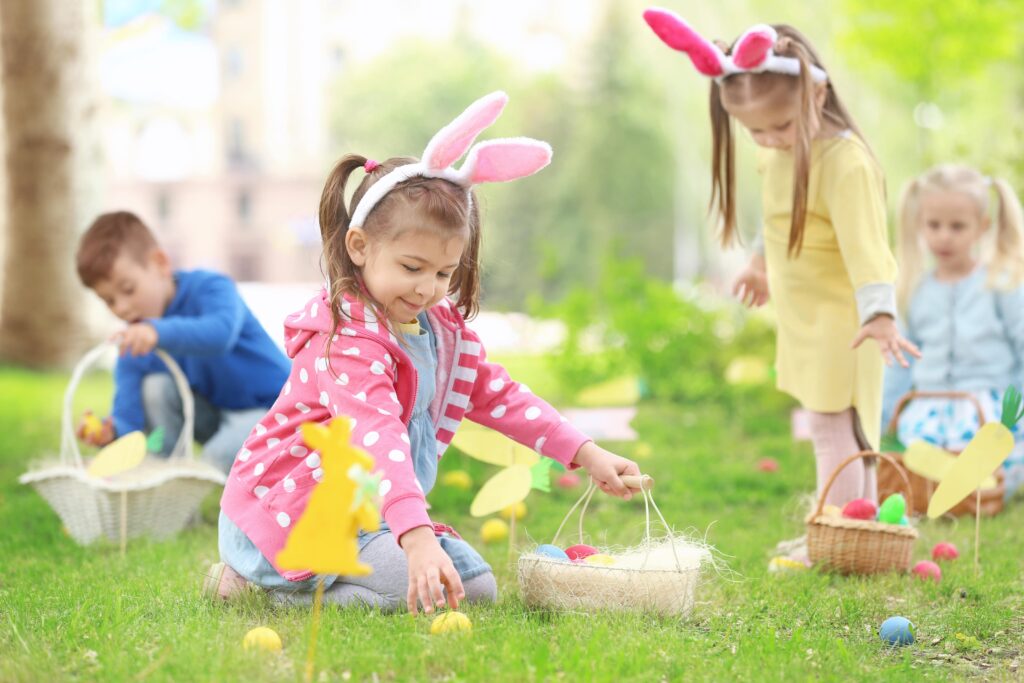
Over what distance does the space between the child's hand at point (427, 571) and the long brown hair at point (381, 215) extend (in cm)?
56

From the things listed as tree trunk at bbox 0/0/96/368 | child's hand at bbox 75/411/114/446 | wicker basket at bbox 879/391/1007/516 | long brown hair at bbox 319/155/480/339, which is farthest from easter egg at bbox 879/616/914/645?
tree trunk at bbox 0/0/96/368

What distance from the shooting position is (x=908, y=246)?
4.81m

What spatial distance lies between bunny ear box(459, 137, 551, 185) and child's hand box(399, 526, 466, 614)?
0.80 metres

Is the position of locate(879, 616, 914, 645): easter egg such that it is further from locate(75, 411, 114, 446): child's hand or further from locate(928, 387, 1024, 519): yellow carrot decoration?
locate(75, 411, 114, 446): child's hand

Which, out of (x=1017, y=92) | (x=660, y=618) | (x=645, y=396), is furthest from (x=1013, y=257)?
(x=1017, y=92)

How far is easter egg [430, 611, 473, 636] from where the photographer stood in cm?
231

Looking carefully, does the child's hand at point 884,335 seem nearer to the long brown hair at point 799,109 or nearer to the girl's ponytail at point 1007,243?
the long brown hair at point 799,109

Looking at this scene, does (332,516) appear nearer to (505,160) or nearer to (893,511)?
(505,160)

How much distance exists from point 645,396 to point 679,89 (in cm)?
1434

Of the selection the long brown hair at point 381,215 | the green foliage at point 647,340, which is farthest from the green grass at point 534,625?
the green foliage at point 647,340

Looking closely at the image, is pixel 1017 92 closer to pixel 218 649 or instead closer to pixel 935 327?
pixel 935 327

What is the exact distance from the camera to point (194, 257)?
39.6m

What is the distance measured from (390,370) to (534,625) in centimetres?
63

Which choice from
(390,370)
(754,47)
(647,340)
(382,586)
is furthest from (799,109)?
(647,340)
